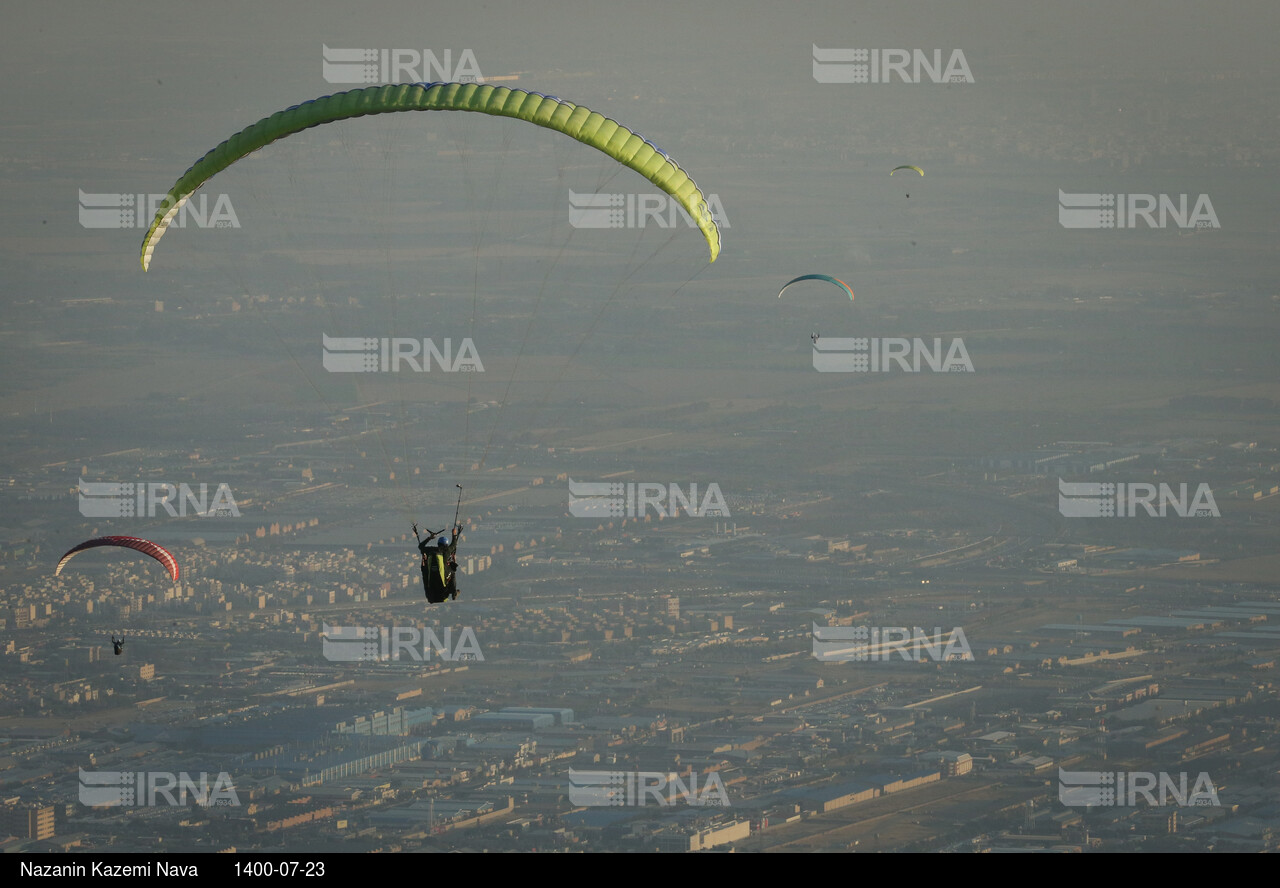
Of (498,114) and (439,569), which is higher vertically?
(498,114)

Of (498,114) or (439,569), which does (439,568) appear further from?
(498,114)

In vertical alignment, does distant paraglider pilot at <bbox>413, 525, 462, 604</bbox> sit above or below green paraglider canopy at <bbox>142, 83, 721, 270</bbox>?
below

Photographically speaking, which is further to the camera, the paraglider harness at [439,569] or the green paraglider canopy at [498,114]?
the paraglider harness at [439,569]

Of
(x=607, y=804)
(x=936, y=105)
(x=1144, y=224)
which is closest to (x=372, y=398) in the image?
(x=607, y=804)

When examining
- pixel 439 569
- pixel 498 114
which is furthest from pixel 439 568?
pixel 498 114

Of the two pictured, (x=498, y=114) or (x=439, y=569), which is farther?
(x=439, y=569)

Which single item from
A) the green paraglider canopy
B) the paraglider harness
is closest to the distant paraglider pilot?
the paraglider harness

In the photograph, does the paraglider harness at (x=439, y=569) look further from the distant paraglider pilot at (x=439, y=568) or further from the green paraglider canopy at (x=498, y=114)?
the green paraglider canopy at (x=498, y=114)

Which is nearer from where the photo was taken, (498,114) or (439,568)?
(498,114)

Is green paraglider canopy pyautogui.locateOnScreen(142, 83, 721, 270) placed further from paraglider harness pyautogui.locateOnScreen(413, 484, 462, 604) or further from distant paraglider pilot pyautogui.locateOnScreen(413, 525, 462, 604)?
distant paraglider pilot pyautogui.locateOnScreen(413, 525, 462, 604)

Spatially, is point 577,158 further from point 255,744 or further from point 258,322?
point 255,744

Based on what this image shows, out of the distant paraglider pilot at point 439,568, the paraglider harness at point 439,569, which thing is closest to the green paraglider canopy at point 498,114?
the paraglider harness at point 439,569
